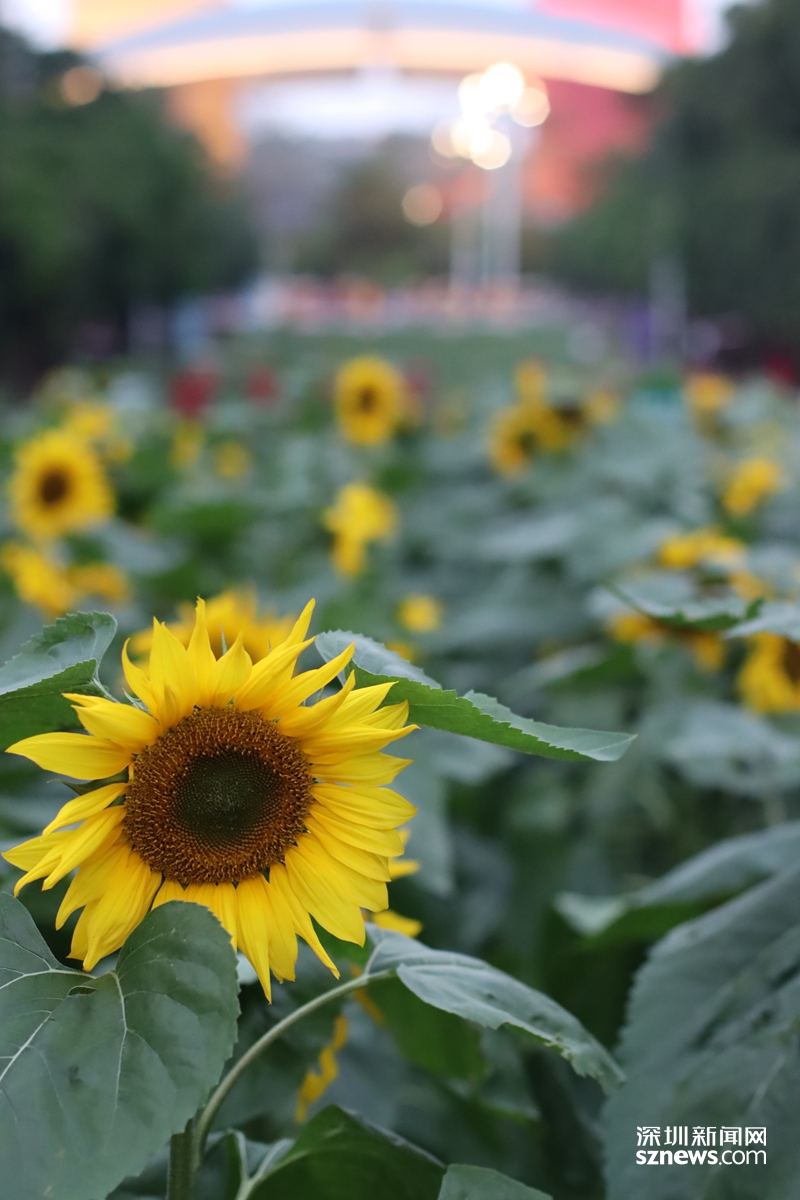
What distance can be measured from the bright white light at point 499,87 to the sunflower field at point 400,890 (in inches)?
438

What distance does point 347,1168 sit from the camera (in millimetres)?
628

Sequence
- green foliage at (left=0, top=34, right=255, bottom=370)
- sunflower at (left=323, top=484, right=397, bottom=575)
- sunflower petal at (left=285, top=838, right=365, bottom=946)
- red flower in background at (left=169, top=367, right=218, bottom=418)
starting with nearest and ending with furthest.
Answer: sunflower petal at (left=285, top=838, right=365, bottom=946)
sunflower at (left=323, top=484, right=397, bottom=575)
red flower in background at (left=169, top=367, right=218, bottom=418)
green foliage at (left=0, top=34, right=255, bottom=370)

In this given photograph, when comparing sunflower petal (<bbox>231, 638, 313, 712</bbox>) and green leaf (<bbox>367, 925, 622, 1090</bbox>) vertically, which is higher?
sunflower petal (<bbox>231, 638, 313, 712</bbox>)

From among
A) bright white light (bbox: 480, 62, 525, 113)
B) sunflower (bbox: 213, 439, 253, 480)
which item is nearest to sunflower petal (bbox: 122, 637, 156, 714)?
sunflower (bbox: 213, 439, 253, 480)

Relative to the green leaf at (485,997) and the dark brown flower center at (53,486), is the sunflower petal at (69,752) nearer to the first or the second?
the green leaf at (485,997)

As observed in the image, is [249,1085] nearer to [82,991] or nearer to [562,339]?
[82,991]

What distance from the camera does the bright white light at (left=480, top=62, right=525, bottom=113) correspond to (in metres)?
12.2

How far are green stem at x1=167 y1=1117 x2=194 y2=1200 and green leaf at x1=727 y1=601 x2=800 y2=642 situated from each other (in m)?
0.42

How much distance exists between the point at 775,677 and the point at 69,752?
1194mm

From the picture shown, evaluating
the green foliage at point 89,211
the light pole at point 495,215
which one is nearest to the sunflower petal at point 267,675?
the green foliage at point 89,211

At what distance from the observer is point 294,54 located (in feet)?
129

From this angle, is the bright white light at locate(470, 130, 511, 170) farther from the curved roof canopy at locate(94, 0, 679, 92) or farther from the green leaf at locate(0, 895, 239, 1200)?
the curved roof canopy at locate(94, 0, 679, 92)

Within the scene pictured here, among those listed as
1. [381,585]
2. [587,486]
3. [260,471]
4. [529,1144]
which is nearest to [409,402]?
[260,471]

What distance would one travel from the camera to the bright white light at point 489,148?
14.5m
